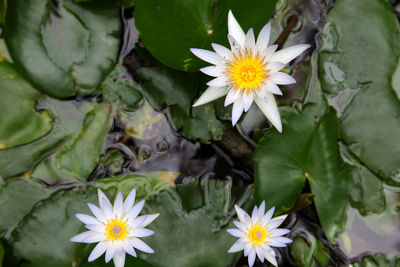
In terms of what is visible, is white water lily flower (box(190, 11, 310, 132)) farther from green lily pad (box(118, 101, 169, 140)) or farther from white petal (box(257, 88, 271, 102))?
green lily pad (box(118, 101, 169, 140))

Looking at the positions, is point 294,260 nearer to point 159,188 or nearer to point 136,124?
point 159,188

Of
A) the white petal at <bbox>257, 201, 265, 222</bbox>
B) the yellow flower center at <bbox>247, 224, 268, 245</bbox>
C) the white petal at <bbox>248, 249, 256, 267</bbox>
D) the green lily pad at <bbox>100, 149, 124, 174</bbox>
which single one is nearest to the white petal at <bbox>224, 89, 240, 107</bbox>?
the white petal at <bbox>257, 201, 265, 222</bbox>

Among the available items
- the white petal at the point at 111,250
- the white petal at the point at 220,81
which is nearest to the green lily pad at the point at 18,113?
the white petal at the point at 111,250

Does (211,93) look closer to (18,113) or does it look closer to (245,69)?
(245,69)

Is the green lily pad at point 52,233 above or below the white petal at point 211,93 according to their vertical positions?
below

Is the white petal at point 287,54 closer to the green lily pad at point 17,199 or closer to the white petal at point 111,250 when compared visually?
the white petal at point 111,250
